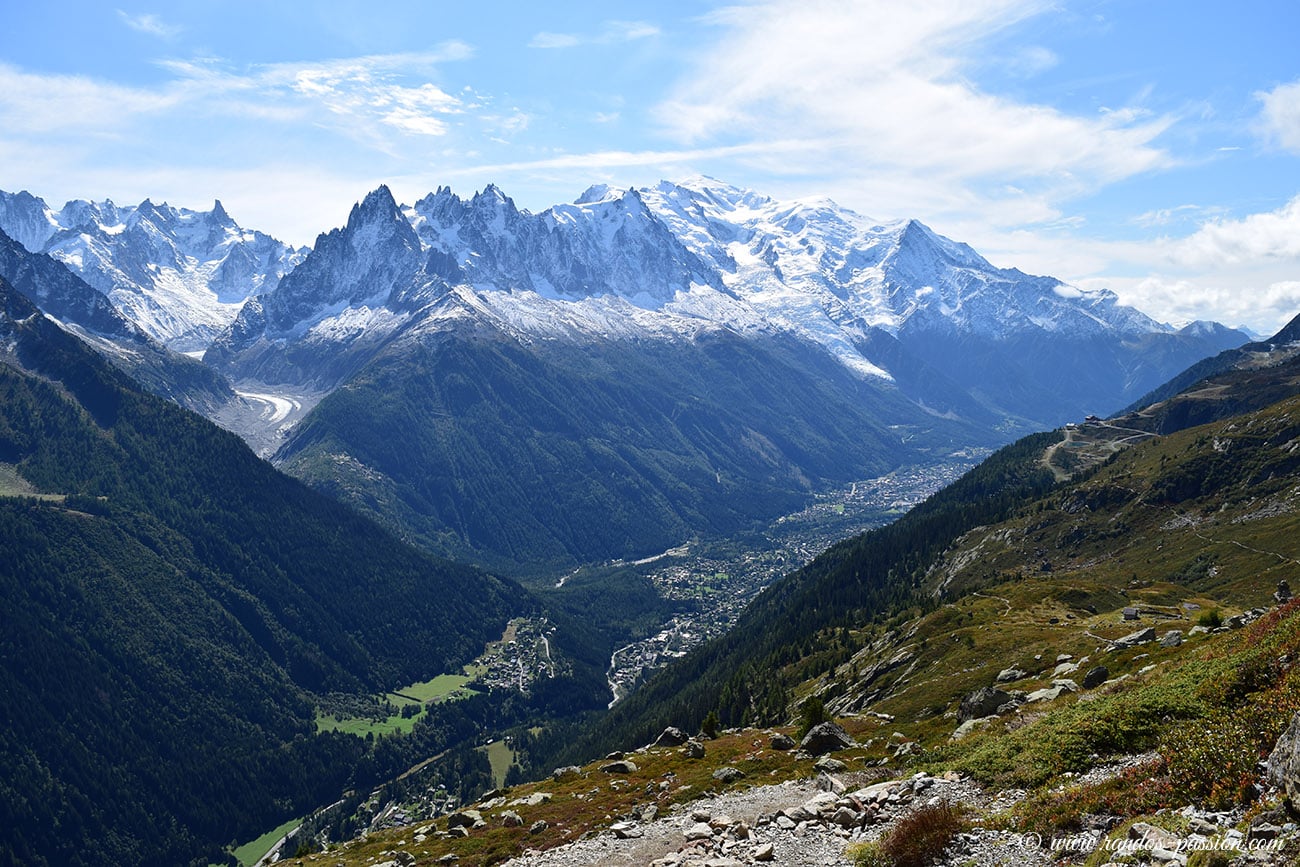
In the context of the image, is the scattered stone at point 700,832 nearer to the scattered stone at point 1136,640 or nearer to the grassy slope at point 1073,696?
the grassy slope at point 1073,696

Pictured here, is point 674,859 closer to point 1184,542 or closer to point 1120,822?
point 1120,822

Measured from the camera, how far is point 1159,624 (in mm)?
→ 91062

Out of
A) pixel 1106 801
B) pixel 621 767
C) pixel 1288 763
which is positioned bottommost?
pixel 621 767

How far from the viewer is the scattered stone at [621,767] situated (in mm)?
76438

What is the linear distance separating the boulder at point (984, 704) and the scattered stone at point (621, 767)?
3004 centimetres

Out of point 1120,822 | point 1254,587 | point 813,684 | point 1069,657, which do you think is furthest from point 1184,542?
point 1120,822

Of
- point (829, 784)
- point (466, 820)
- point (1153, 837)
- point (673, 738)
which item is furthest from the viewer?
point (673, 738)

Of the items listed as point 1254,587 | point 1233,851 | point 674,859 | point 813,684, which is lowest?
point 813,684

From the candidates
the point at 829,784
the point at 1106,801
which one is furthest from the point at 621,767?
the point at 1106,801

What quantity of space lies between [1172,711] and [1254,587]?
129m

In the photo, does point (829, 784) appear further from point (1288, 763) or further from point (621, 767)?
point (621, 767)

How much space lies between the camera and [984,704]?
66938mm

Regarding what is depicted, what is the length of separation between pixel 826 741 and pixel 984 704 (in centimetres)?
1350

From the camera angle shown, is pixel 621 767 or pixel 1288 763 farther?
pixel 621 767
